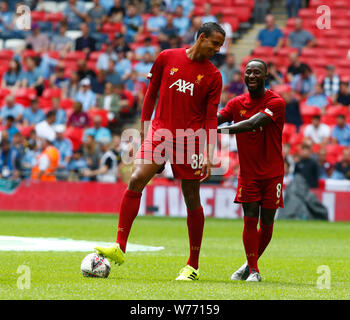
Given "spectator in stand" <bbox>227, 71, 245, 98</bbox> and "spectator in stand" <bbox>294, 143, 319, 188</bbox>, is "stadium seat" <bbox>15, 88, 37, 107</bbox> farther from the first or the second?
"spectator in stand" <bbox>294, 143, 319, 188</bbox>

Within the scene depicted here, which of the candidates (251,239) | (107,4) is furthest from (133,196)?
(107,4)

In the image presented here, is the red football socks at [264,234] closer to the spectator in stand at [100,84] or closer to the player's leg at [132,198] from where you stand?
the player's leg at [132,198]

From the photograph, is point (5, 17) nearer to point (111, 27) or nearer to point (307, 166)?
point (111, 27)

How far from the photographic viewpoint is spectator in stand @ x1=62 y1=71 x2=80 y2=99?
24359 millimetres

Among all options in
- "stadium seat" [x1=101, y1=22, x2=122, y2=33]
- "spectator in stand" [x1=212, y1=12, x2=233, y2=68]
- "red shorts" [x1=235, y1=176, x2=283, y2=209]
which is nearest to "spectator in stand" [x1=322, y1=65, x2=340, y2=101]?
"spectator in stand" [x1=212, y1=12, x2=233, y2=68]

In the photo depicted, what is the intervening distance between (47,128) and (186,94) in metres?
14.5

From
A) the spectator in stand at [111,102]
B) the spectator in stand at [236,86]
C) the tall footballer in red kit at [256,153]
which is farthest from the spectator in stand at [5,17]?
the tall footballer in red kit at [256,153]

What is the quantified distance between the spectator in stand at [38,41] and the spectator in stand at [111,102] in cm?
398

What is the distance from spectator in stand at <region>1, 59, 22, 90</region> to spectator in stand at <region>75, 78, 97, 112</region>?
237 centimetres

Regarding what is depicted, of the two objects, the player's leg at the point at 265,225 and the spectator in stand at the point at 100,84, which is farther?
the spectator in stand at the point at 100,84

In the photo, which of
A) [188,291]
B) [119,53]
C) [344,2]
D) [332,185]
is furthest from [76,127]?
[188,291]

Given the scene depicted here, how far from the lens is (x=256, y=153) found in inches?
336

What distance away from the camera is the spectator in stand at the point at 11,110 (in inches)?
925
